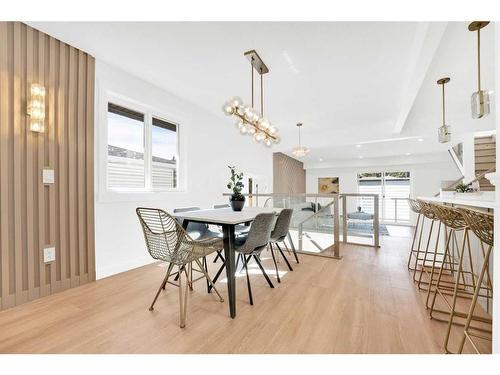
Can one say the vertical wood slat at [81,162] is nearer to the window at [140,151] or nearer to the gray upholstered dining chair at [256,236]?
the window at [140,151]

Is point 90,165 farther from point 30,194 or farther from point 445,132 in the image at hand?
point 445,132

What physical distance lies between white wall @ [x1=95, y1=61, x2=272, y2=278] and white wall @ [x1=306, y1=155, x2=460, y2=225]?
5615mm

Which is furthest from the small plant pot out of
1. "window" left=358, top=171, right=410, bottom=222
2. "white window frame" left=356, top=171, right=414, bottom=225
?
"white window frame" left=356, top=171, right=414, bottom=225

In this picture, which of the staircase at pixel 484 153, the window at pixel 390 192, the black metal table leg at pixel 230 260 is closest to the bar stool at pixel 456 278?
the black metal table leg at pixel 230 260

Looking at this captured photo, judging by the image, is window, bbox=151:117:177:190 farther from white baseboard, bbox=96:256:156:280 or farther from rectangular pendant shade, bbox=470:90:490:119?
rectangular pendant shade, bbox=470:90:490:119

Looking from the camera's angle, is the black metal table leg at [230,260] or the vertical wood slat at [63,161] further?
the vertical wood slat at [63,161]

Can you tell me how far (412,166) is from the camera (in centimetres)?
829

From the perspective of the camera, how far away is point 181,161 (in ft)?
12.6

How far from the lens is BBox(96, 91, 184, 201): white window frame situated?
8.91ft

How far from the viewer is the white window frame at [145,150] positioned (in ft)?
8.91

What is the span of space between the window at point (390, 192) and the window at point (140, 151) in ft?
23.9

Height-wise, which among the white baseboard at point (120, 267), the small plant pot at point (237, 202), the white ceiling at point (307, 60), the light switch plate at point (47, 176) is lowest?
the white baseboard at point (120, 267)

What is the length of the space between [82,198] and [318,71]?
3257 millimetres
